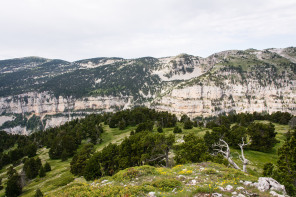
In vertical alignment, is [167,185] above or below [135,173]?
above

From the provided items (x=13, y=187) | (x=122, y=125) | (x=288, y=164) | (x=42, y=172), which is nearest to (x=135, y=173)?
(x=288, y=164)

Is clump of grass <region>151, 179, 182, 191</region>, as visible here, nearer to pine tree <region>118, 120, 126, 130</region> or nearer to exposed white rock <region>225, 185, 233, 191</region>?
exposed white rock <region>225, 185, 233, 191</region>

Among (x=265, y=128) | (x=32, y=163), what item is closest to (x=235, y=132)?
(x=265, y=128)

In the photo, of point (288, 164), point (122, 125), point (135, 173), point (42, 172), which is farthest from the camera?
point (122, 125)

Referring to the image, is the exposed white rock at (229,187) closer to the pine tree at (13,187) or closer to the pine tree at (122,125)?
the pine tree at (13,187)

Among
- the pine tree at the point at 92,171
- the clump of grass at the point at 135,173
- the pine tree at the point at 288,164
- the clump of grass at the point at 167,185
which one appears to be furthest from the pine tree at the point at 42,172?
the pine tree at the point at 288,164

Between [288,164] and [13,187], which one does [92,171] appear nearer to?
[13,187]

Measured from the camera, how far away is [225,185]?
11.5 metres

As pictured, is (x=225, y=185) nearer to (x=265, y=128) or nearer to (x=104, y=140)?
(x=265, y=128)

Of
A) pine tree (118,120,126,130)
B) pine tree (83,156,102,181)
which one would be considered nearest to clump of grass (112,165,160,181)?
pine tree (83,156,102,181)

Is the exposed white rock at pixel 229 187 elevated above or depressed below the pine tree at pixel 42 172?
above

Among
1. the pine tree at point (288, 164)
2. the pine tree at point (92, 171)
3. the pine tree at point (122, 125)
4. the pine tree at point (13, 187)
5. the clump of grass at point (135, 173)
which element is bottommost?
the pine tree at point (13, 187)

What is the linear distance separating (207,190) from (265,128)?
47.1 metres

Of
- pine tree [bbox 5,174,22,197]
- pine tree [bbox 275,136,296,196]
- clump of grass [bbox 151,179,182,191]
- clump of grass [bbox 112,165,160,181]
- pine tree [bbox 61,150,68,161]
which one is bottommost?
pine tree [bbox 61,150,68,161]
